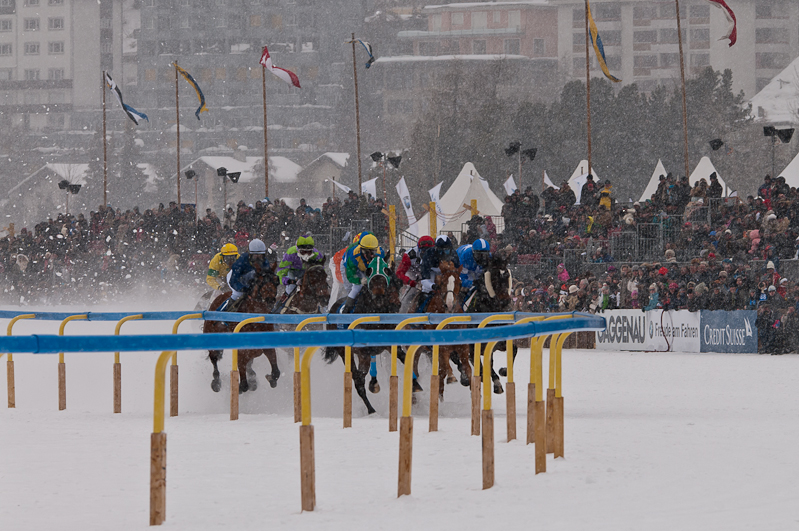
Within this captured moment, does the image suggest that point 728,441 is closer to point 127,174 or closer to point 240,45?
point 127,174

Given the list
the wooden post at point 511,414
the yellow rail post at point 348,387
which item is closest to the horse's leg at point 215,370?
the yellow rail post at point 348,387

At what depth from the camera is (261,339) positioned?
20.4ft

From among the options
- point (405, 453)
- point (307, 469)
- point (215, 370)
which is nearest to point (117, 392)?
point (215, 370)

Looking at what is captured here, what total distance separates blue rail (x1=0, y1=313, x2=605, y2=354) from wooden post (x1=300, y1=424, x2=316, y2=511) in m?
0.55

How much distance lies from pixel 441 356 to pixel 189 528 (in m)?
6.58

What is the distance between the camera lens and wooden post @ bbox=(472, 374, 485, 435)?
861 centimetres

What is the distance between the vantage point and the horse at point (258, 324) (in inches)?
487

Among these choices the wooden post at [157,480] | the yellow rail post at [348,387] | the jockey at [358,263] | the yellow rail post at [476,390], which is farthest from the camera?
the jockey at [358,263]

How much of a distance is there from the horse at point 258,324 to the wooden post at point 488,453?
5804 millimetres

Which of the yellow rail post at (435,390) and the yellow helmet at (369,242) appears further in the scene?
the yellow helmet at (369,242)

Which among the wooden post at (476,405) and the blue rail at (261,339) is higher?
the blue rail at (261,339)

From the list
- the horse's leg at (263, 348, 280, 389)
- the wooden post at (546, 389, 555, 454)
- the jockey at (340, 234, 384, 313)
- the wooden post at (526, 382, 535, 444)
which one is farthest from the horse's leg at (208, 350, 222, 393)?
the wooden post at (546, 389, 555, 454)

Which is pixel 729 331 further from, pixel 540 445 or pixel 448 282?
pixel 540 445

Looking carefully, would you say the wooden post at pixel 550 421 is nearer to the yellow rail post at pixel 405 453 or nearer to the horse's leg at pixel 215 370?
the yellow rail post at pixel 405 453
